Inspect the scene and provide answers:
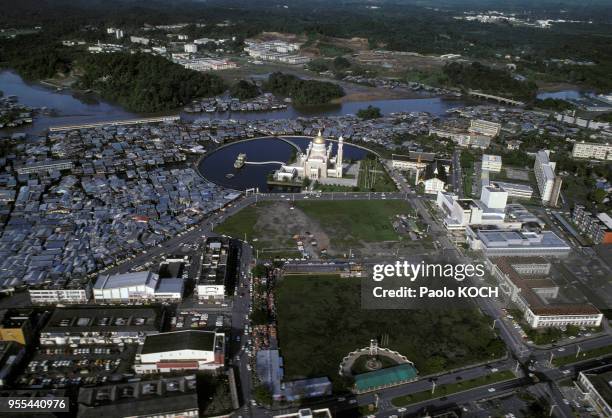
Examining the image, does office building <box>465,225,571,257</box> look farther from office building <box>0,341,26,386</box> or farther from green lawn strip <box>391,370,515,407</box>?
office building <box>0,341,26,386</box>

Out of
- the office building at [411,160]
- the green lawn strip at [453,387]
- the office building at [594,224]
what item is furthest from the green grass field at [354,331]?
the office building at [411,160]

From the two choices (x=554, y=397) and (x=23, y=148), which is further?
(x=23, y=148)

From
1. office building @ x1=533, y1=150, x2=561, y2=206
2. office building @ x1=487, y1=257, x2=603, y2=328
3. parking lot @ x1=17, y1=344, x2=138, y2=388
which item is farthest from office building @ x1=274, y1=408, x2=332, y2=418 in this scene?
office building @ x1=533, y1=150, x2=561, y2=206

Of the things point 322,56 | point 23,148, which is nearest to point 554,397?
point 23,148

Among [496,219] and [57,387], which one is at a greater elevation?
[496,219]

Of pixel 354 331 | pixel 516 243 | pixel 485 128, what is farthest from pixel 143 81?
pixel 354 331

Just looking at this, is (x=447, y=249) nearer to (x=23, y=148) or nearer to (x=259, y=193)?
(x=259, y=193)
